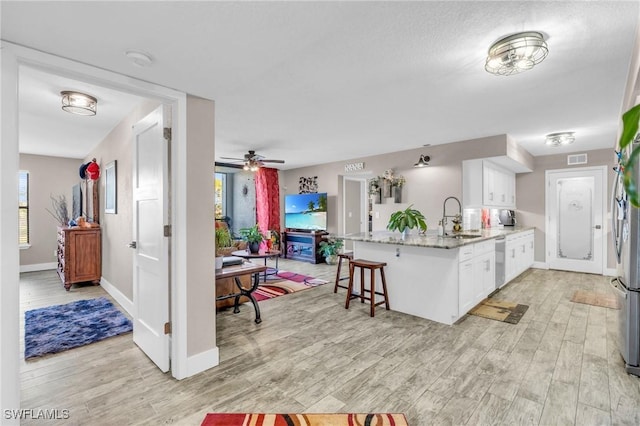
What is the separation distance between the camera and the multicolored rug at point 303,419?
1782 mm

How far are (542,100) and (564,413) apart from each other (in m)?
2.75

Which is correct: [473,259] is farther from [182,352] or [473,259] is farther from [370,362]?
[182,352]

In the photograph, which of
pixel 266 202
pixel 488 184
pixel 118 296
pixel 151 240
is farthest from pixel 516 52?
pixel 266 202

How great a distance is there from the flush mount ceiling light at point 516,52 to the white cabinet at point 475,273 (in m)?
1.86

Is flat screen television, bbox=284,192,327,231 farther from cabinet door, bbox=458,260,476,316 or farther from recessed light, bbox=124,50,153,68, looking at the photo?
recessed light, bbox=124,50,153,68

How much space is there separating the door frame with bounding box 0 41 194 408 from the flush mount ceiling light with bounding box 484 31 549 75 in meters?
2.30

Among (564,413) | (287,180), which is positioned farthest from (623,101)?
(287,180)

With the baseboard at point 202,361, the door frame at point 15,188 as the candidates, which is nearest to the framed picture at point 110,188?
the door frame at point 15,188

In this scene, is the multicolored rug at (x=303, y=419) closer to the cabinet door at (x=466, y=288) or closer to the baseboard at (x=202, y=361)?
the baseboard at (x=202, y=361)

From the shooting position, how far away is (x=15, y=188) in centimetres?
173

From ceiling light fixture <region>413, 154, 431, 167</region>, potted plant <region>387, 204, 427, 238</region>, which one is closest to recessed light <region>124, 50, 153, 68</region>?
potted plant <region>387, 204, 427, 238</region>

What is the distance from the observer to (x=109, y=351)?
273 cm

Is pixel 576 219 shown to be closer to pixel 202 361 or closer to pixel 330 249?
pixel 330 249

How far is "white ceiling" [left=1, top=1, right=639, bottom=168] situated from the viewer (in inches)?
62.8
